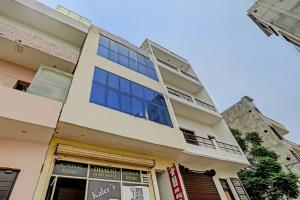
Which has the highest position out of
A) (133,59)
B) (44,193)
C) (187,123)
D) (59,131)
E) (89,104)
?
(133,59)

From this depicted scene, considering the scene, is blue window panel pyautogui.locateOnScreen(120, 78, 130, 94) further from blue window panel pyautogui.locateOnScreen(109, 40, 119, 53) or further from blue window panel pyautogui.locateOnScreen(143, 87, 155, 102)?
blue window panel pyautogui.locateOnScreen(109, 40, 119, 53)

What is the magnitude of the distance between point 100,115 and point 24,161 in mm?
2723

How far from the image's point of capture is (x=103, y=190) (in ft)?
20.5

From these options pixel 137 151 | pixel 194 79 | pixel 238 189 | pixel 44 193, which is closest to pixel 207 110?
pixel 194 79

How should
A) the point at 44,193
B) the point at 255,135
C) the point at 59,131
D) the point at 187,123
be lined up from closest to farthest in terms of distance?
the point at 44,193 → the point at 59,131 → the point at 187,123 → the point at 255,135

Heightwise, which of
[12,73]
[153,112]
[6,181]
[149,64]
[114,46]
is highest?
[114,46]

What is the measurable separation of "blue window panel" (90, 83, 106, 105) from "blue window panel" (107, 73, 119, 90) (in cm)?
56

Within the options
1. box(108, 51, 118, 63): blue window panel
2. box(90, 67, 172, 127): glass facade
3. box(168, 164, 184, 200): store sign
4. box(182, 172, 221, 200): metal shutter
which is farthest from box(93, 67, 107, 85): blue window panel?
box(182, 172, 221, 200): metal shutter

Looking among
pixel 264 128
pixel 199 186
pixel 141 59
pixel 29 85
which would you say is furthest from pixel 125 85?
pixel 264 128

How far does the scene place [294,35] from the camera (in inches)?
452

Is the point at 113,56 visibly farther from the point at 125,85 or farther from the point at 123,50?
the point at 125,85

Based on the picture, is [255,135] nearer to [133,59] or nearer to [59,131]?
[133,59]

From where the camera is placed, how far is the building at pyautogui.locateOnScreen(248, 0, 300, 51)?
1133 cm

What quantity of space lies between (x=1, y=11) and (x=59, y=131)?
8.09m
